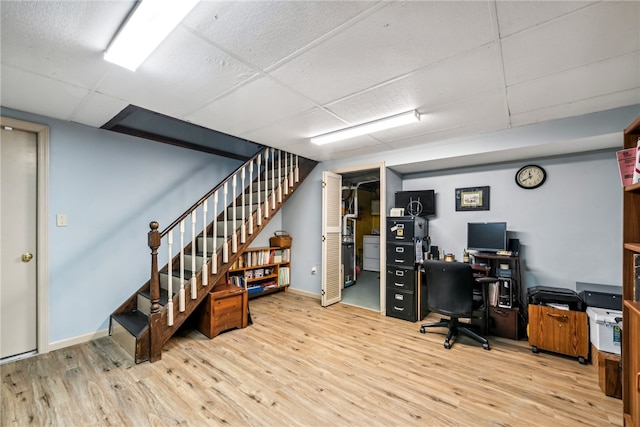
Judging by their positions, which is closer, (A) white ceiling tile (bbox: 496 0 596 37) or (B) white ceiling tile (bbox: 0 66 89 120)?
(A) white ceiling tile (bbox: 496 0 596 37)

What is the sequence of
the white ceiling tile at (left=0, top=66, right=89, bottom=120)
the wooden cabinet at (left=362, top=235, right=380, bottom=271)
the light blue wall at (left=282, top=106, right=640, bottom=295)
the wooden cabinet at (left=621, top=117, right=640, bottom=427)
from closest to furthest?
the wooden cabinet at (left=621, top=117, right=640, bottom=427)
the white ceiling tile at (left=0, top=66, right=89, bottom=120)
the light blue wall at (left=282, top=106, right=640, bottom=295)
the wooden cabinet at (left=362, top=235, right=380, bottom=271)

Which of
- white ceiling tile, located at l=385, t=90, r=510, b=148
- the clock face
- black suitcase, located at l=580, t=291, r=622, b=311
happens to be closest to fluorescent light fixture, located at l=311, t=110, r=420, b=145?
white ceiling tile, located at l=385, t=90, r=510, b=148

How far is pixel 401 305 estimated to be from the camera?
11.1ft

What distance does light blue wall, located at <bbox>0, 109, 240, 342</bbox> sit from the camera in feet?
8.37

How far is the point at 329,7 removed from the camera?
1.22 meters

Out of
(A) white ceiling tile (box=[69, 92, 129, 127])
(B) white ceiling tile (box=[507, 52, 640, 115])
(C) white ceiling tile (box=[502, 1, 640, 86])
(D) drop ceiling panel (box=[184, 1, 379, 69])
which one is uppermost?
(A) white ceiling tile (box=[69, 92, 129, 127])

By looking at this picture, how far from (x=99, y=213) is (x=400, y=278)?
12.0 ft

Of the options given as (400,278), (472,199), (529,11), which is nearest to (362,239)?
(400,278)

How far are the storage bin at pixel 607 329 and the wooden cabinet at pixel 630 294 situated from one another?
2.79 ft

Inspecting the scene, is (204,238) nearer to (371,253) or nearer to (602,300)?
(602,300)

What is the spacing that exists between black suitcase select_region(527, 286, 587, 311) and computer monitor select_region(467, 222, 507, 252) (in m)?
0.59

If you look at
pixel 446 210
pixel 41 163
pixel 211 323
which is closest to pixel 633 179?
pixel 446 210

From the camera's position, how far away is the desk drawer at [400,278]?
3314 millimetres

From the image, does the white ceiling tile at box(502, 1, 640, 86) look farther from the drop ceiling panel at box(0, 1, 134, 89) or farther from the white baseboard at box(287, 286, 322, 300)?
the white baseboard at box(287, 286, 322, 300)
